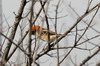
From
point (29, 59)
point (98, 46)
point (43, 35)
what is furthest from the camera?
point (43, 35)

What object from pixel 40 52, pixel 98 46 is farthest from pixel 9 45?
pixel 98 46

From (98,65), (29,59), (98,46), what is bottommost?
(98,65)

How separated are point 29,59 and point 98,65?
678mm

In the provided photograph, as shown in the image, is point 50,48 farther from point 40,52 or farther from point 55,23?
point 55,23

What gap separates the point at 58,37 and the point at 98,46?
363 mm

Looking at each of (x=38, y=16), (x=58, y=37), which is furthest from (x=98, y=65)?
(x=38, y=16)

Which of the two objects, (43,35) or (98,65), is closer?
(98,65)

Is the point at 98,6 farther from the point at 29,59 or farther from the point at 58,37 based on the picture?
the point at 29,59

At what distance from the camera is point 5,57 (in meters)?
2.37

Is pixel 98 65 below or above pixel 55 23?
below

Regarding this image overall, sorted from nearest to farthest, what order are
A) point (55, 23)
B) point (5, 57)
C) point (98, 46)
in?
point (55, 23)
point (98, 46)
point (5, 57)

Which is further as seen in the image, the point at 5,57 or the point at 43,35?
the point at 43,35

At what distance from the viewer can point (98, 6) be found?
2.10m

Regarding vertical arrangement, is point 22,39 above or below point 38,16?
below
